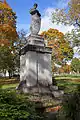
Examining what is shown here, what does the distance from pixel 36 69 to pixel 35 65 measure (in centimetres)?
23

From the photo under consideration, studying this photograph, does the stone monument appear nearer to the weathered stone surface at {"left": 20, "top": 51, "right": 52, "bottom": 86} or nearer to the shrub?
the weathered stone surface at {"left": 20, "top": 51, "right": 52, "bottom": 86}

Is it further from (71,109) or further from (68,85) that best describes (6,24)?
(71,109)

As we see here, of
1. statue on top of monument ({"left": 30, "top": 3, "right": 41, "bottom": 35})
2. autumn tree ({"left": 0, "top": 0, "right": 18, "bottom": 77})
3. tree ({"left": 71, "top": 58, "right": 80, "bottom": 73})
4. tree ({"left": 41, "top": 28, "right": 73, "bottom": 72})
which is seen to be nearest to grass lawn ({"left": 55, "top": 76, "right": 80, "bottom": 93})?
statue on top of monument ({"left": 30, "top": 3, "right": 41, "bottom": 35})

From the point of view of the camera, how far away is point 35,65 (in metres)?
11.3

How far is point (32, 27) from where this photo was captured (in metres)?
12.2

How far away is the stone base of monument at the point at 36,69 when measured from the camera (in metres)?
11.0

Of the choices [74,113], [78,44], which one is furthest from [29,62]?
[78,44]

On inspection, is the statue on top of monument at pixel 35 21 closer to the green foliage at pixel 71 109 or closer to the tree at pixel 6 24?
the green foliage at pixel 71 109

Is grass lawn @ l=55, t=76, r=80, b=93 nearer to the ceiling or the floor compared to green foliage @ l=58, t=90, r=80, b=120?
nearer to the floor

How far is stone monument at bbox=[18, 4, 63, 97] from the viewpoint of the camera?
36.2 feet

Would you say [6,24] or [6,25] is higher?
[6,24]

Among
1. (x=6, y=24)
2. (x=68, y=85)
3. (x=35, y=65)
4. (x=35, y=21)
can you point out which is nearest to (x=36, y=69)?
(x=35, y=65)

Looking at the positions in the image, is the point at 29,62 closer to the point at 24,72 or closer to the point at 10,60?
the point at 24,72

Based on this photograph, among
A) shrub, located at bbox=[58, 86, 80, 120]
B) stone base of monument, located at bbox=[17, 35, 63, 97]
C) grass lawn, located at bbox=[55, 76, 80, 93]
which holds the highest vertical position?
stone base of monument, located at bbox=[17, 35, 63, 97]
